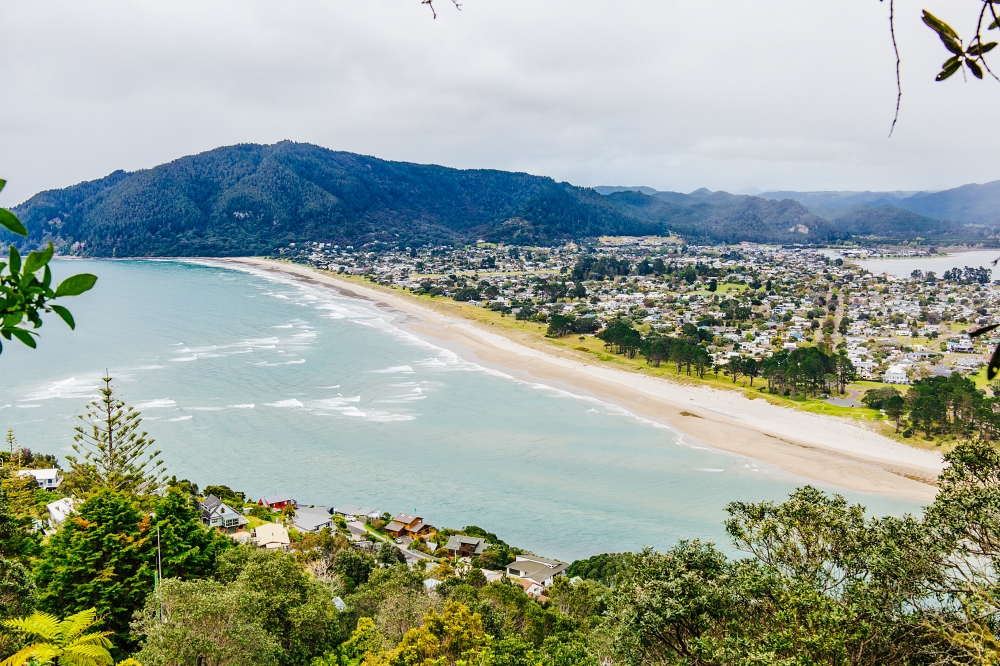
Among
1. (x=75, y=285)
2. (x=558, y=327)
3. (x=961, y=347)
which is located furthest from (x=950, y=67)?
(x=961, y=347)

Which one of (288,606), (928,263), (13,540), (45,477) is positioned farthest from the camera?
(928,263)

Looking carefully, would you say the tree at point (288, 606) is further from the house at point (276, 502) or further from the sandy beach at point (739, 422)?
the sandy beach at point (739, 422)

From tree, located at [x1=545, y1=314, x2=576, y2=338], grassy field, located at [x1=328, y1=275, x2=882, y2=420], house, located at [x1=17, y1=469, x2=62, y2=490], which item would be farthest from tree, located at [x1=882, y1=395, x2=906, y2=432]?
house, located at [x1=17, y1=469, x2=62, y2=490]

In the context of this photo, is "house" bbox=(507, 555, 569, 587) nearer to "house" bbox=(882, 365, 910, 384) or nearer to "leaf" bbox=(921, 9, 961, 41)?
"leaf" bbox=(921, 9, 961, 41)

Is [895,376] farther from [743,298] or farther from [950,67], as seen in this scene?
[950,67]

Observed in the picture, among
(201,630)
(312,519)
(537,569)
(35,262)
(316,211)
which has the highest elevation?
(316,211)

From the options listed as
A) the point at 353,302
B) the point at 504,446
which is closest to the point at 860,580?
the point at 504,446

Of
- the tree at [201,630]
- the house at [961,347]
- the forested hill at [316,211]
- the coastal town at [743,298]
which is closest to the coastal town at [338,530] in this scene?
the tree at [201,630]
